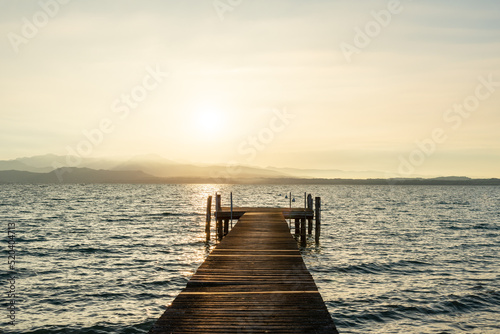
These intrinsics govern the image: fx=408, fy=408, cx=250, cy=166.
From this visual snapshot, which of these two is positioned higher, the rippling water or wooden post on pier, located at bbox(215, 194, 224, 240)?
wooden post on pier, located at bbox(215, 194, 224, 240)

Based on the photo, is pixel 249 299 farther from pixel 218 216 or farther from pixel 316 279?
pixel 218 216

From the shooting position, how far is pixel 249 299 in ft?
27.7

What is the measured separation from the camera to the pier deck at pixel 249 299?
6.94 metres

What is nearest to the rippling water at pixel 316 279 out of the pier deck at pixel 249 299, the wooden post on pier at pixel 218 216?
the wooden post on pier at pixel 218 216

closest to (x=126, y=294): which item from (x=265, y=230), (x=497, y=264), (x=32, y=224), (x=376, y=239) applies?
(x=265, y=230)

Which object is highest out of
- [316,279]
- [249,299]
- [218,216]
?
[249,299]

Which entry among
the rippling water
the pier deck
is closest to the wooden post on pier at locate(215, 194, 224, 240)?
the rippling water

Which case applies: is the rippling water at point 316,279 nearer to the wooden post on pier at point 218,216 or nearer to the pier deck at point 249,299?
the wooden post on pier at point 218,216

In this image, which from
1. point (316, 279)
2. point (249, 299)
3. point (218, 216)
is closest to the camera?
point (249, 299)

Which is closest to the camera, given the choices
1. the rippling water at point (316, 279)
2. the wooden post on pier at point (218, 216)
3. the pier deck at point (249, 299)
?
the pier deck at point (249, 299)

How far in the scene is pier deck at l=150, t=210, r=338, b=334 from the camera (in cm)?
694

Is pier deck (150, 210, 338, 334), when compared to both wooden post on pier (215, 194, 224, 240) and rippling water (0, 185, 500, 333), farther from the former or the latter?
wooden post on pier (215, 194, 224, 240)

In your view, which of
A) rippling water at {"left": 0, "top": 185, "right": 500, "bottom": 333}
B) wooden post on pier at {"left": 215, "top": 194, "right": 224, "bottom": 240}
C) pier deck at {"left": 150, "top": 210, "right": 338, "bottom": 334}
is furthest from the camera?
wooden post on pier at {"left": 215, "top": 194, "right": 224, "bottom": 240}

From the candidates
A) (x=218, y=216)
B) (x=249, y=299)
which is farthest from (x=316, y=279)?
(x=218, y=216)
